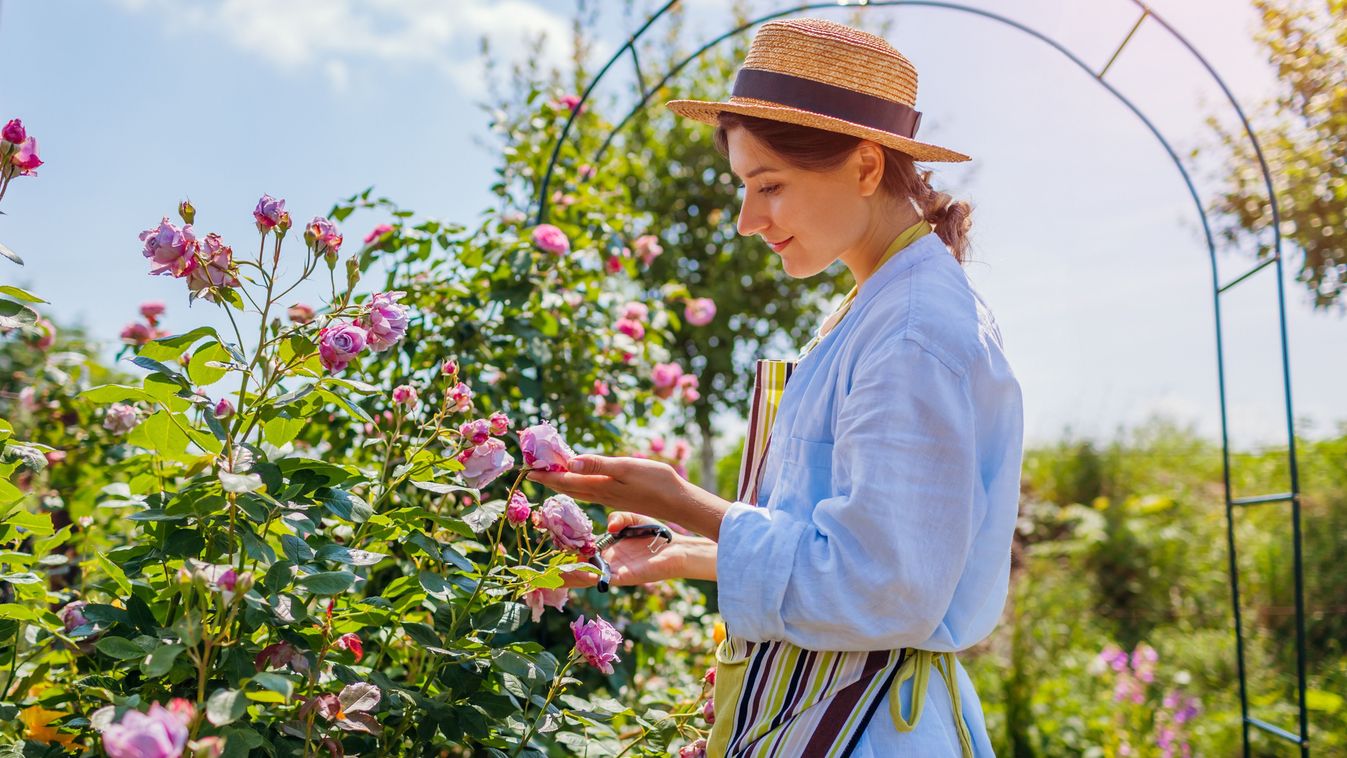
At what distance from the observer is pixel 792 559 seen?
1044 mm

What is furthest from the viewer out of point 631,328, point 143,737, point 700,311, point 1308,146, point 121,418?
point 1308,146

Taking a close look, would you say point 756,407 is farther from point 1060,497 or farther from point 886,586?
point 1060,497

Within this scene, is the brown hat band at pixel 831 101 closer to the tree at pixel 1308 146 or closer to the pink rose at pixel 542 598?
the pink rose at pixel 542 598

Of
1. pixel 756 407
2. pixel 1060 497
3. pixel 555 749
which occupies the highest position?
pixel 1060 497

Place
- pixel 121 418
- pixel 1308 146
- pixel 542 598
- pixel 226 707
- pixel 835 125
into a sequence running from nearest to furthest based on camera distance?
pixel 226 707 < pixel 835 125 < pixel 542 598 < pixel 121 418 < pixel 1308 146

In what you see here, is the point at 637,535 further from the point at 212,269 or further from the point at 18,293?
the point at 18,293

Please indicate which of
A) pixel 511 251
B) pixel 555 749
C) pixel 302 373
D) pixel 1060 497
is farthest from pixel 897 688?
pixel 1060 497

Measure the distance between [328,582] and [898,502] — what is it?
0.58 metres

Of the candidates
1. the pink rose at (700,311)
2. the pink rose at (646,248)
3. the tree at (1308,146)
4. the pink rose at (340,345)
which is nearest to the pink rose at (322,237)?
the pink rose at (340,345)

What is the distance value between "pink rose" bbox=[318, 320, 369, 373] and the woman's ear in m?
0.58

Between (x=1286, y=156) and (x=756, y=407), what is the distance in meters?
3.74

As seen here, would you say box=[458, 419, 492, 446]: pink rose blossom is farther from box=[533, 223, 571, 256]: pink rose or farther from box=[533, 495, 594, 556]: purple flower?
box=[533, 223, 571, 256]: pink rose

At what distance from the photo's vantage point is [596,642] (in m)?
1.33

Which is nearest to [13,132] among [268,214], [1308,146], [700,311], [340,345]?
[268,214]
